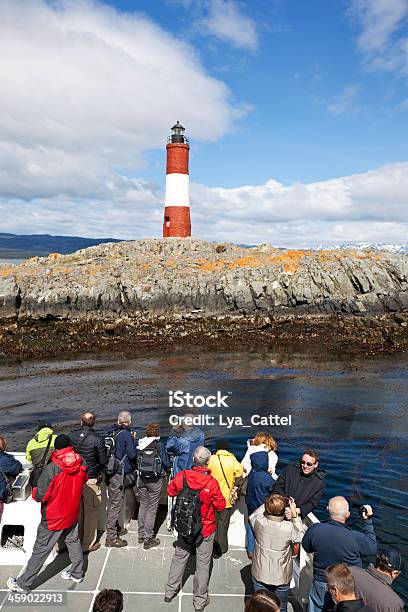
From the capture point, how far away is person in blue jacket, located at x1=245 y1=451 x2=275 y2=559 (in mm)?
7105

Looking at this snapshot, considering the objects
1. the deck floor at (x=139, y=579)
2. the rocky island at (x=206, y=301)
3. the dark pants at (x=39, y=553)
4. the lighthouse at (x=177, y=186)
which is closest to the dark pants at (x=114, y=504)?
the deck floor at (x=139, y=579)

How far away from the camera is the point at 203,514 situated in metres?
6.43

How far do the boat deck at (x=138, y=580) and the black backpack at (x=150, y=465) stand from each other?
134cm

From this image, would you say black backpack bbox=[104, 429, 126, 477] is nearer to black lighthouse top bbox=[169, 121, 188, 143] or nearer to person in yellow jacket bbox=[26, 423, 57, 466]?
person in yellow jacket bbox=[26, 423, 57, 466]

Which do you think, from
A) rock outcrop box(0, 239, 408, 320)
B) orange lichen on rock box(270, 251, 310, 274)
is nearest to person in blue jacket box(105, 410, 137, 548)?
rock outcrop box(0, 239, 408, 320)

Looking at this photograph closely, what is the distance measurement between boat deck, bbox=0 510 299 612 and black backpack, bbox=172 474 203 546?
1165 millimetres

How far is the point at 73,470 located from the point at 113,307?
38.1 m

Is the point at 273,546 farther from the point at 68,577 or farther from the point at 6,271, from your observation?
the point at 6,271

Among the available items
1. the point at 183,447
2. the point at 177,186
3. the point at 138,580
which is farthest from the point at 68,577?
the point at 177,186

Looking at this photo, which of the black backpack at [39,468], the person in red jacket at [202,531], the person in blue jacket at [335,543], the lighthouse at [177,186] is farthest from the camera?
the lighthouse at [177,186]

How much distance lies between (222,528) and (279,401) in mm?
15756

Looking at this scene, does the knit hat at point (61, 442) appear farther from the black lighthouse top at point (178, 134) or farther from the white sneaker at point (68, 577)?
the black lighthouse top at point (178, 134)

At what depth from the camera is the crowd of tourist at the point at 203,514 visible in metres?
5.03

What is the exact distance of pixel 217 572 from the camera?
736 cm
